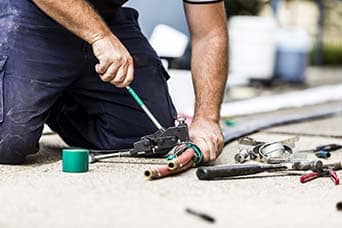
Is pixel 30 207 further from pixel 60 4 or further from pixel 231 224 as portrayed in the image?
pixel 60 4

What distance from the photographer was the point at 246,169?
125 inches

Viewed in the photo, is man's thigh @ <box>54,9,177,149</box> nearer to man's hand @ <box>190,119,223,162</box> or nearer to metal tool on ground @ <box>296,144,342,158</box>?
man's hand @ <box>190,119,223,162</box>

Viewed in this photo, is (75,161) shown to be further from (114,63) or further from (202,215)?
(202,215)

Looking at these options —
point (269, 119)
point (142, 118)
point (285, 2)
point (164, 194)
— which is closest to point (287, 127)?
point (269, 119)

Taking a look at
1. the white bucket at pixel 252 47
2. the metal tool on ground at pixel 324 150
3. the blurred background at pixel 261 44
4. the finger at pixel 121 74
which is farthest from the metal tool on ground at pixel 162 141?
the white bucket at pixel 252 47

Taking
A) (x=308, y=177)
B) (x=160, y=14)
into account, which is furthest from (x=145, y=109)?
(x=160, y=14)

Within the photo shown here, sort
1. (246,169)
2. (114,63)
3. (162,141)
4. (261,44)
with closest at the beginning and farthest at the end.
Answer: (114,63) < (246,169) < (162,141) < (261,44)

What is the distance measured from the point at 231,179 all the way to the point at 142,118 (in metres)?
0.62

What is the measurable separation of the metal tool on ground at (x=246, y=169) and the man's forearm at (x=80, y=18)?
58 cm

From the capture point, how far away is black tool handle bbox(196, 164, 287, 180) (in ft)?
10.1

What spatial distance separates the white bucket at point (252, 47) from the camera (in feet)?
25.4

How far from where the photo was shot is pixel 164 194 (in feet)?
9.36

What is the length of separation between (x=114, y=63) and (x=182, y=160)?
43 centimetres

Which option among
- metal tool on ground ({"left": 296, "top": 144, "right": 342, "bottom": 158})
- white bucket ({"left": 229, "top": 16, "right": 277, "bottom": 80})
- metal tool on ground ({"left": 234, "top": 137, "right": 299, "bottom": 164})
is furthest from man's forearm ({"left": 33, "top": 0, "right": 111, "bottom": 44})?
white bucket ({"left": 229, "top": 16, "right": 277, "bottom": 80})
